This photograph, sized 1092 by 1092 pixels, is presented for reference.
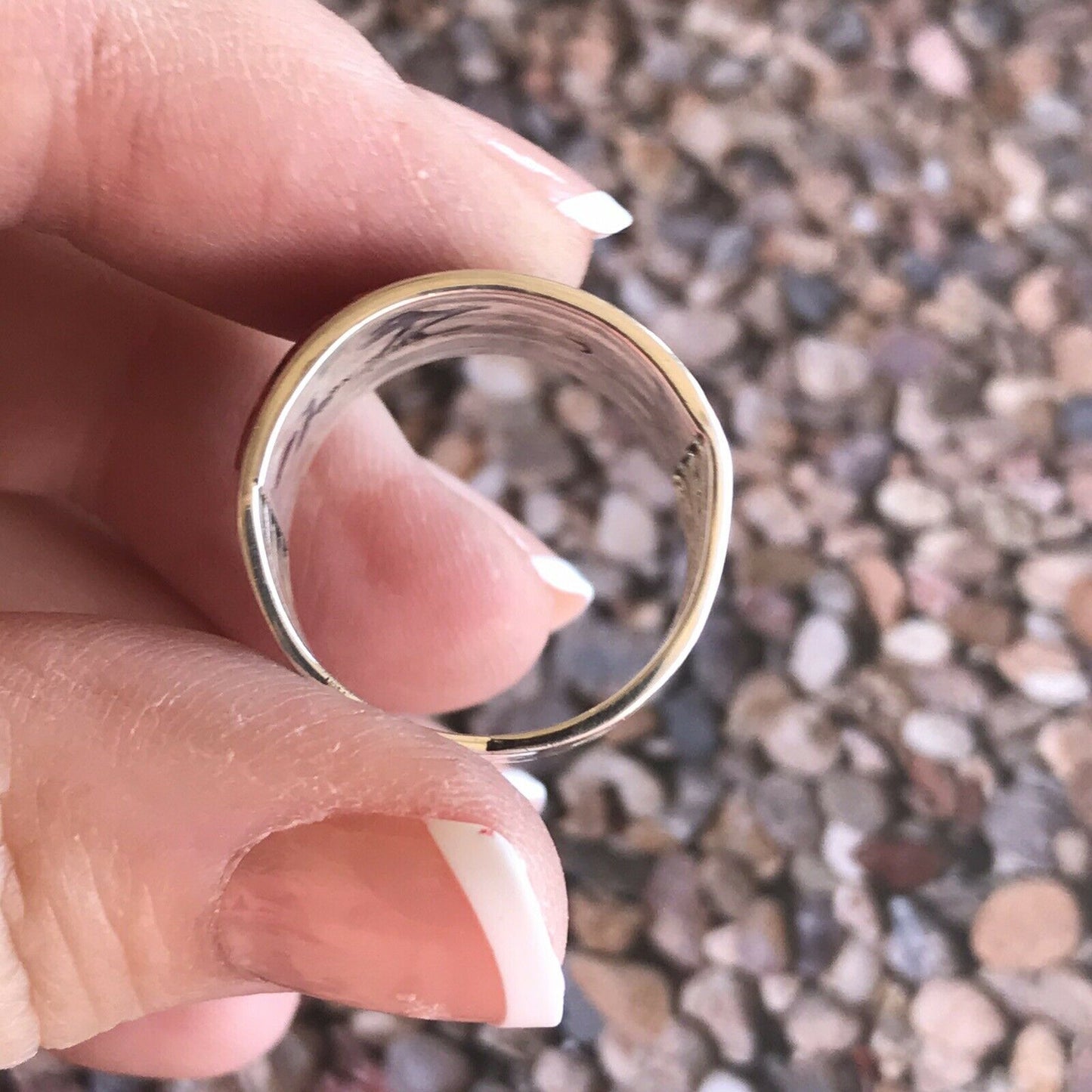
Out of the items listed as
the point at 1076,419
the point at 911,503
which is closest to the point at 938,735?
the point at 911,503

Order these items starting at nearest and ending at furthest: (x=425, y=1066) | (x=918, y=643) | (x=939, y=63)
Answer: (x=425, y=1066) → (x=918, y=643) → (x=939, y=63)

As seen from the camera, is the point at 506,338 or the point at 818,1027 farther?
the point at 818,1027

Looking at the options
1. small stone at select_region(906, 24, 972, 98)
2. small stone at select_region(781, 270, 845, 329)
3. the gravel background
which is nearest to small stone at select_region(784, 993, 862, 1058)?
the gravel background

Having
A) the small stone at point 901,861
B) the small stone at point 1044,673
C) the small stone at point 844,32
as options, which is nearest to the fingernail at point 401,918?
the small stone at point 901,861

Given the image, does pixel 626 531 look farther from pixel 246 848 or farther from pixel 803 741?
pixel 246 848

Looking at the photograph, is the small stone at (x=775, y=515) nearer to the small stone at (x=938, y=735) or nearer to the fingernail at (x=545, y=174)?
the small stone at (x=938, y=735)

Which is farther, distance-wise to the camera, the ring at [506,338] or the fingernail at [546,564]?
the fingernail at [546,564]

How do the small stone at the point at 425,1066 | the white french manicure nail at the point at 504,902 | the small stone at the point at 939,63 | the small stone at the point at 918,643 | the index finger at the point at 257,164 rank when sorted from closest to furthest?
the white french manicure nail at the point at 504,902
the index finger at the point at 257,164
the small stone at the point at 425,1066
the small stone at the point at 918,643
the small stone at the point at 939,63
